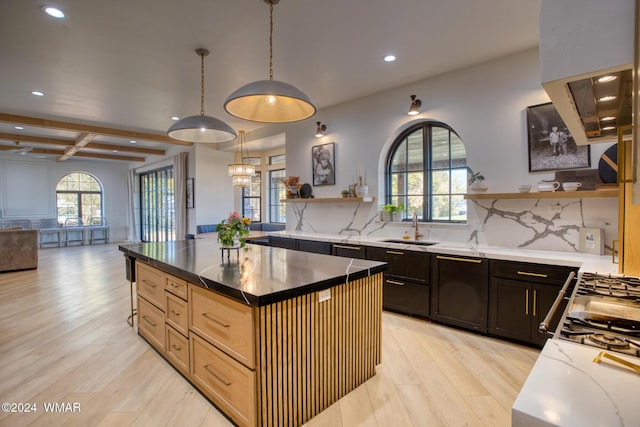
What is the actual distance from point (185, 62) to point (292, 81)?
49.7 inches

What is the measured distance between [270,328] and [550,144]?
321 centimetres

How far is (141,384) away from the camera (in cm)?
236

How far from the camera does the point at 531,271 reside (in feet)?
9.19

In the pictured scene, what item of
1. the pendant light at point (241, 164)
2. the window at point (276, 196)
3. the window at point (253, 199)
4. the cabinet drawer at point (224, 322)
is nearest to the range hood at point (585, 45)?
the cabinet drawer at point (224, 322)

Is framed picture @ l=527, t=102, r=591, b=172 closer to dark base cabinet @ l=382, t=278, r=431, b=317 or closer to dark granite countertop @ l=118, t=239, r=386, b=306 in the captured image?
dark base cabinet @ l=382, t=278, r=431, b=317

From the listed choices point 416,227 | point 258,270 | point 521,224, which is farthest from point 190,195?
point 521,224

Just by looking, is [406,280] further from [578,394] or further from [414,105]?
[578,394]

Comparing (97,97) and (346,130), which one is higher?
(97,97)

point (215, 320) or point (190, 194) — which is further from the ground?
point (190, 194)

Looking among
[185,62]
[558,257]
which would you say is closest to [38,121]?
[185,62]

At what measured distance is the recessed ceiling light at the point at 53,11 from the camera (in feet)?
8.27

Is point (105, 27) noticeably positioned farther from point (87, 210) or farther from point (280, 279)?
point (87, 210)

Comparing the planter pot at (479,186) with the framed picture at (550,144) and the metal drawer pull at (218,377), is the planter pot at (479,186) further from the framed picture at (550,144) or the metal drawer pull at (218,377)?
the metal drawer pull at (218,377)

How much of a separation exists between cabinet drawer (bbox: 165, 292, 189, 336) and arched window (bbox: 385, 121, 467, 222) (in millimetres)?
3138
